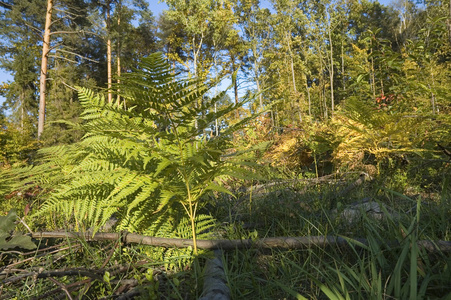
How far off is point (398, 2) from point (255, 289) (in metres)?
37.3

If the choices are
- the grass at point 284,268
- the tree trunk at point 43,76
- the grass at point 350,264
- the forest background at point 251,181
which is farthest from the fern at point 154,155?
the tree trunk at point 43,76

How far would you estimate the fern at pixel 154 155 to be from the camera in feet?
3.58

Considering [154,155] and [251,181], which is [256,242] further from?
[251,181]

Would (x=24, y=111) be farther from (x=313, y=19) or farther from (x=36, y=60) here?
(x=313, y=19)

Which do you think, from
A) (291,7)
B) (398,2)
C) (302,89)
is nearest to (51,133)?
(291,7)

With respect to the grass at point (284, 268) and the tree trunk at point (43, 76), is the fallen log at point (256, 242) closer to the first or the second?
the grass at point (284, 268)

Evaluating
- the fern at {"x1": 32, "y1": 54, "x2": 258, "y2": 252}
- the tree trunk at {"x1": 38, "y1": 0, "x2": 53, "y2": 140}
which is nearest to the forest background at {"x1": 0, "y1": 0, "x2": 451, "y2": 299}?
the fern at {"x1": 32, "y1": 54, "x2": 258, "y2": 252}

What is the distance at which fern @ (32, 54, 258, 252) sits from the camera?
3.58 ft

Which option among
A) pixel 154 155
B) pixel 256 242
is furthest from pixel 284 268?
pixel 154 155

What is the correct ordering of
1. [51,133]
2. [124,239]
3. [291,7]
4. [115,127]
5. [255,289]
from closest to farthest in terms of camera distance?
1. [255,289]
2. [115,127]
3. [124,239]
4. [51,133]
5. [291,7]

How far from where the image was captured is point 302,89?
20.0 meters

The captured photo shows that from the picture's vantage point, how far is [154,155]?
115 centimetres

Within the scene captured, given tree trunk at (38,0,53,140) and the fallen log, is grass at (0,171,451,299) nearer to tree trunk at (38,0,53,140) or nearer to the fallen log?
the fallen log

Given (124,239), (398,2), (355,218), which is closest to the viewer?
(124,239)
